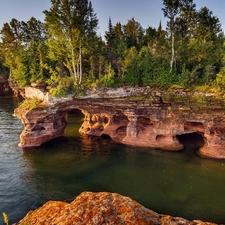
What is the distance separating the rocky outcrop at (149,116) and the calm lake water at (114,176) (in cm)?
203

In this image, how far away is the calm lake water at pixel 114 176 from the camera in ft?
65.7

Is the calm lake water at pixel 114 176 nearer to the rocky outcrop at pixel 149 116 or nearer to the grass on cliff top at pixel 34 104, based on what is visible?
the rocky outcrop at pixel 149 116

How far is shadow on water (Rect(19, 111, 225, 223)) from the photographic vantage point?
66.4 feet

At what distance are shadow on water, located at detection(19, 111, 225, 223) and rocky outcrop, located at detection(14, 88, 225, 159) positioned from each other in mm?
2033

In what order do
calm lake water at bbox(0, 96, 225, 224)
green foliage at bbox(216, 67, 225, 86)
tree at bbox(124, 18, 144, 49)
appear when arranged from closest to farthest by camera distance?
1. calm lake water at bbox(0, 96, 225, 224)
2. green foliage at bbox(216, 67, 225, 86)
3. tree at bbox(124, 18, 144, 49)

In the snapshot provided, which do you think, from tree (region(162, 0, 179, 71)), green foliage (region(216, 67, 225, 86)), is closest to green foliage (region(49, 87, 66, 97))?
tree (region(162, 0, 179, 71))

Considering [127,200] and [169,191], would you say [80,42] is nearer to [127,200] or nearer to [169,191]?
[169,191]

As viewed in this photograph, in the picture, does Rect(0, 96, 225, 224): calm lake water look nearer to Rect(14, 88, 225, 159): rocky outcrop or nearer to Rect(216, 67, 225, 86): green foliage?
Rect(14, 88, 225, 159): rocky outcrop

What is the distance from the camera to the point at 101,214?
9.50 metres

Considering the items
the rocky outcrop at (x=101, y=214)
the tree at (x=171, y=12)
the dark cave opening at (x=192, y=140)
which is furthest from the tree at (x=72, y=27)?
the rocky outcrop at (x=101, y=214)

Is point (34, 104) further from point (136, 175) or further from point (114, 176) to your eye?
point (136, 175)

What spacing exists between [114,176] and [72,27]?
2191cm

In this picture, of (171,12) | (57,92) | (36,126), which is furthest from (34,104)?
(171,12)

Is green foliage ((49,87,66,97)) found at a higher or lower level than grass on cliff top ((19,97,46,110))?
higher
